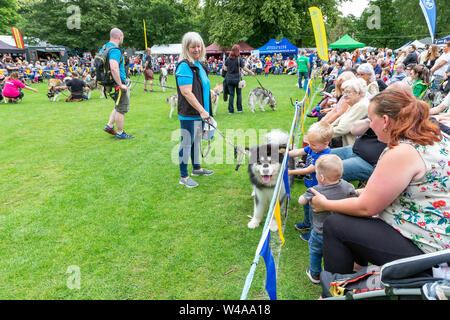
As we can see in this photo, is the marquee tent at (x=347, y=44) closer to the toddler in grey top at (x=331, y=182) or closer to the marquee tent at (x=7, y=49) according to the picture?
the toddler in grey top at (x=331, y=182)

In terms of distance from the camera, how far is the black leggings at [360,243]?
5.48ft

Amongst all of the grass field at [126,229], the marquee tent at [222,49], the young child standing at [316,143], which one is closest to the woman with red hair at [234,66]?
the grass field at [126,229]

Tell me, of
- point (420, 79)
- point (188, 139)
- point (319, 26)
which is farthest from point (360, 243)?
point (319, 26)

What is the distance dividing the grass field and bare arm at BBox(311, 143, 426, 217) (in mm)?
1007

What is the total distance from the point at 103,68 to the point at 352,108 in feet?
15.9

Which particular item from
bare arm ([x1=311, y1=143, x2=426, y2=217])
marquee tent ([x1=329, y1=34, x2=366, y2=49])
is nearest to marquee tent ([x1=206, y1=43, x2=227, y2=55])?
marquee tent ([x1=329, y1=34, x2=366, y2=49])

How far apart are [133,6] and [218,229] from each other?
150ft

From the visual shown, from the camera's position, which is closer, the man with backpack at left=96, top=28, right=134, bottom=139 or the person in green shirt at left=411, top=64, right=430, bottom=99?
the man with backpack at left=96, top=28, right=134, bottom=139

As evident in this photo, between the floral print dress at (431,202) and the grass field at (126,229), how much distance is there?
1.06 meters

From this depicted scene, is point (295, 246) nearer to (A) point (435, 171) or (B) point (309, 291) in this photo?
(B) point (309, 291)

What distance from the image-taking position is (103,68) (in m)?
5.80

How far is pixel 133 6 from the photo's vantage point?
4056 centimetres

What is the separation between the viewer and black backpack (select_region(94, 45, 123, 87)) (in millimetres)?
5719

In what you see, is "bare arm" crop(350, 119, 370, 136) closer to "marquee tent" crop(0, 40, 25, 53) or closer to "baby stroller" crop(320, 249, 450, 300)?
"baby stroller" crop(320, 249, 450, 300)
